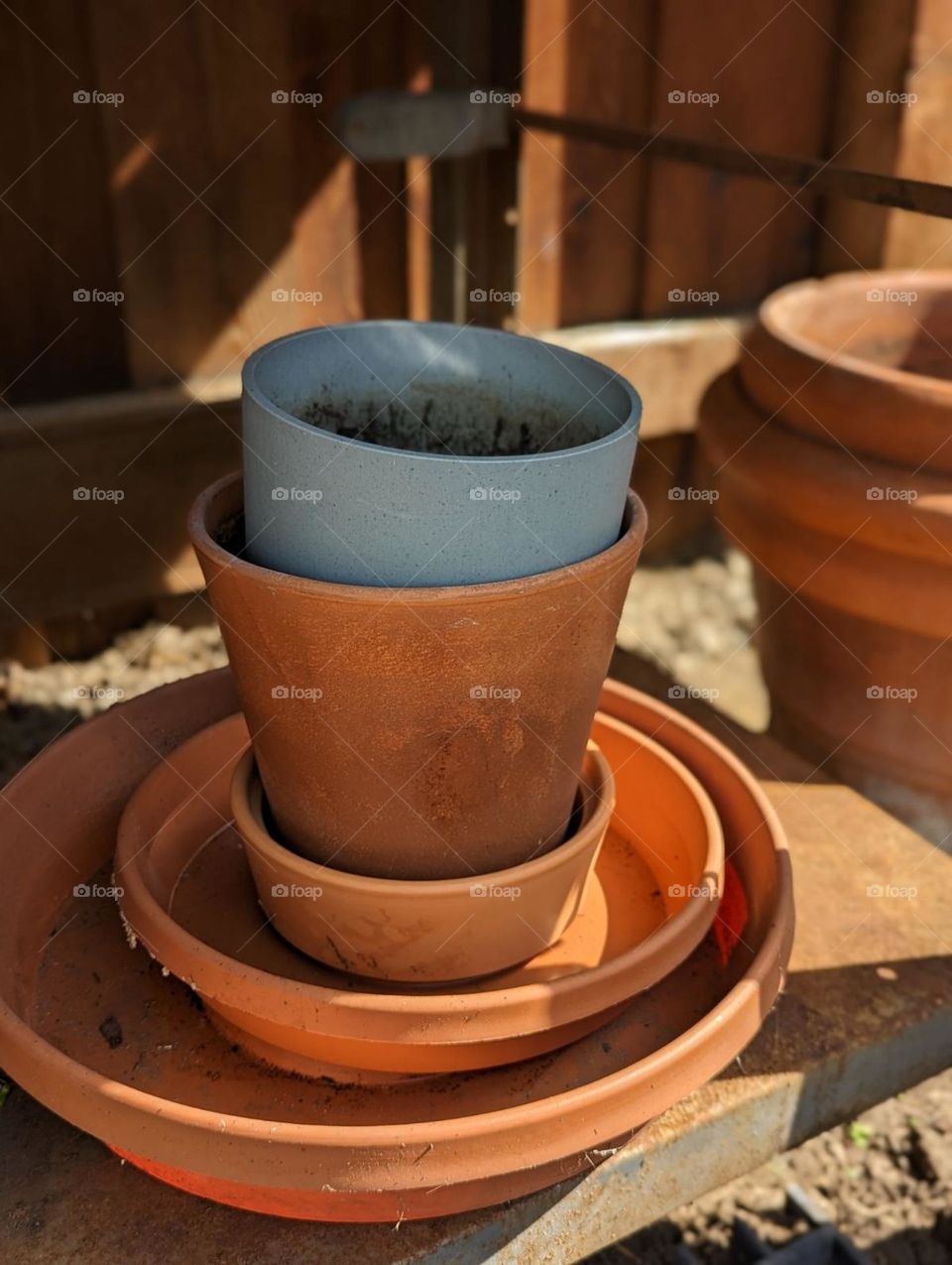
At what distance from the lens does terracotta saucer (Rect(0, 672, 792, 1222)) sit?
0.88 meters

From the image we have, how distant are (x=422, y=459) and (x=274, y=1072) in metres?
0.54

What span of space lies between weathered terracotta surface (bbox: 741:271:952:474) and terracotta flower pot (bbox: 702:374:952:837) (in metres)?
0.03

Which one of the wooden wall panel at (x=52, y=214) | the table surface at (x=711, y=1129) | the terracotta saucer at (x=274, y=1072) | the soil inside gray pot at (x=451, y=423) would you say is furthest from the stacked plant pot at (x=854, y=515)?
the wooden wall panel at (x=52, y=214)

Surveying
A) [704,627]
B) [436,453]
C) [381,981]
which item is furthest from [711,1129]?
[704,627]

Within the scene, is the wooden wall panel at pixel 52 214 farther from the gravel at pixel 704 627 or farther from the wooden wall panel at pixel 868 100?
the wooden wall panel at pixel 868 100

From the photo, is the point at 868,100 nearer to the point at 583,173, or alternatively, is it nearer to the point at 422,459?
the point at 583,173

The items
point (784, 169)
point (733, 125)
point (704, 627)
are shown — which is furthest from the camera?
point (704, 627)

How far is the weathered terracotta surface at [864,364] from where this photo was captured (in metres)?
1.63

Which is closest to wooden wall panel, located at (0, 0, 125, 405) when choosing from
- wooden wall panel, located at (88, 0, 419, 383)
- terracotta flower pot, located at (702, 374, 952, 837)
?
wooden wall panel, located at (88, 0, 419, 383)

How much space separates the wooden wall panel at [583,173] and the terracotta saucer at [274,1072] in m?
Result: 1.51

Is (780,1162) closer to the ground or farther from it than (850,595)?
closer to the ground

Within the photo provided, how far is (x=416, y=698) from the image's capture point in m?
0.97

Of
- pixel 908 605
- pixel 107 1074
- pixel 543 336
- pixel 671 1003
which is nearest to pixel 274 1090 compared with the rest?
pixel 107 1074

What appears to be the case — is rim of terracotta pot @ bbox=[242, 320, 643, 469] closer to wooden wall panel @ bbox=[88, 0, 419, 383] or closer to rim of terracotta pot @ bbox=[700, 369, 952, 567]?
rim of terracotta pot @ bbox=[700, 369, 952, 567]
